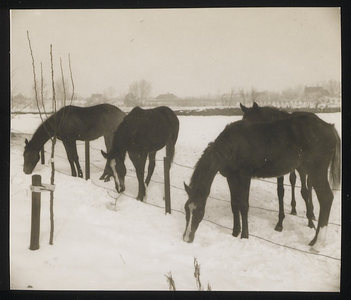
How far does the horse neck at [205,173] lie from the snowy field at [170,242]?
13cm

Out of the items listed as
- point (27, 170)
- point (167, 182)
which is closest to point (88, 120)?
point (27, 170)

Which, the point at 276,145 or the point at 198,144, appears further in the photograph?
the point at 198,144

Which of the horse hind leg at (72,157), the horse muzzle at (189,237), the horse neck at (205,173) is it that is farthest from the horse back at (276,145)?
the horse hind leg at (72,157)

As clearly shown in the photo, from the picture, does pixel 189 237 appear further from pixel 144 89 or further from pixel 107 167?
pixel 144 89

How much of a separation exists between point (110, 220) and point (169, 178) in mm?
896

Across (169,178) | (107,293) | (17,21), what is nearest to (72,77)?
(17,21)

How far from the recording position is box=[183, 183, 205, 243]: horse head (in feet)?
12.6

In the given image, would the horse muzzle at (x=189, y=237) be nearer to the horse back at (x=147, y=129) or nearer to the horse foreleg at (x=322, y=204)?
the horse back at (x=147, y=129)

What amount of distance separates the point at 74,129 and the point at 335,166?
3.33 m

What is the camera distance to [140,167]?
4.25m

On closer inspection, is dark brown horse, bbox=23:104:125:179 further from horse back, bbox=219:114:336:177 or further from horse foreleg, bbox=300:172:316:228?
horse foreleg, bbox=300:172:316:228

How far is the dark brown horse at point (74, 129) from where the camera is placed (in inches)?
162

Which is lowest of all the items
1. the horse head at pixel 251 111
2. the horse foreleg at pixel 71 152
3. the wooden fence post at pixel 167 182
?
the wooden fence post at pixel 167 182

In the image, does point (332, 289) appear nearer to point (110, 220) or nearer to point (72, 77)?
point (110, 220)
